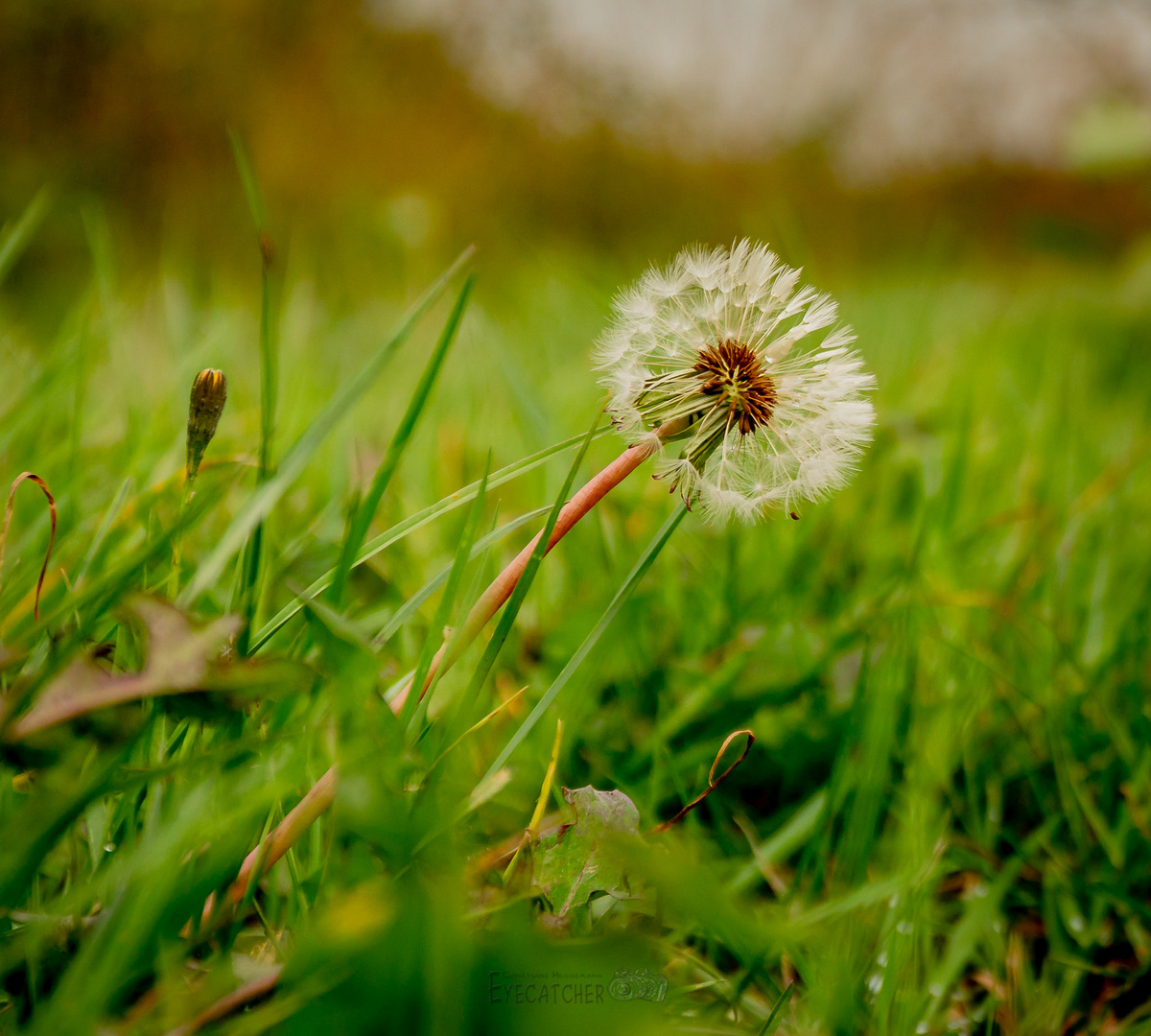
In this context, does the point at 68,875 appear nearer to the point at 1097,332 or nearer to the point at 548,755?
the point at 548,755

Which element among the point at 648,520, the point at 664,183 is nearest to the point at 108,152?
the point at 664,183

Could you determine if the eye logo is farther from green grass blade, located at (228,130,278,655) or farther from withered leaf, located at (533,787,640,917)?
green grass blade, located at (228,130,278,655)

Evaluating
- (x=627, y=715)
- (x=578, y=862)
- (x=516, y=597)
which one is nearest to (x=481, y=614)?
(x=516, y=597)

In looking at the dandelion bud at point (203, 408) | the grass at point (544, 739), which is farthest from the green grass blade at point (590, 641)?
the dandelion bud at point (203, 408)

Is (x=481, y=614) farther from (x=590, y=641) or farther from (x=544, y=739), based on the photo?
(x=544, y=739)

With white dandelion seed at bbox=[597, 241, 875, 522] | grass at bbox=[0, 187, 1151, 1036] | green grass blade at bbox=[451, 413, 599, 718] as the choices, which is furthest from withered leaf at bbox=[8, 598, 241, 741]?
white dandelion seed at bbox=[597, 241, 875, 522]

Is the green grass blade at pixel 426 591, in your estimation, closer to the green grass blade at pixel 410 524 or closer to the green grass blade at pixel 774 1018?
the green grass blade at pixel 410 524
